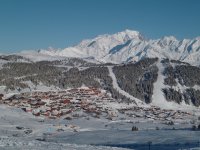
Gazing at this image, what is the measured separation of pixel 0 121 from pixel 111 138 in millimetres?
76227

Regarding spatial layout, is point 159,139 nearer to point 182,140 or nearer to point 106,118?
point 182,140

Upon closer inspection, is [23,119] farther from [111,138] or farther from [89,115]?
[111,138]

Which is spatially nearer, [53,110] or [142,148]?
[142,148]

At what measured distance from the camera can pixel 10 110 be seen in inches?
7170

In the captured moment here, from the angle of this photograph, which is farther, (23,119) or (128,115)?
(128,115)

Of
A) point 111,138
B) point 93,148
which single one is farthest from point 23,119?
point 93,148

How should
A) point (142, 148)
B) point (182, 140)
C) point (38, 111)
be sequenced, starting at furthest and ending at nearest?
point (38, 111) < point (182, 140) < point (142, 148)

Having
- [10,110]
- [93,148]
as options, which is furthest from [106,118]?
[93,148]

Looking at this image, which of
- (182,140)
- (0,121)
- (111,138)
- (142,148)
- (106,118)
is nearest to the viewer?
(142,148)

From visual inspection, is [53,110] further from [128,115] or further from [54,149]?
[54,149]

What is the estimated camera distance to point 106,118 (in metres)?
180

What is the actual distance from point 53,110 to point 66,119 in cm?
2012

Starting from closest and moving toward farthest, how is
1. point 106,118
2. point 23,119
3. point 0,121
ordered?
point 0,121, point 23,119, point 106,118

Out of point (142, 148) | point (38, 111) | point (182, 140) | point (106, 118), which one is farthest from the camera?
point (38, 111)
